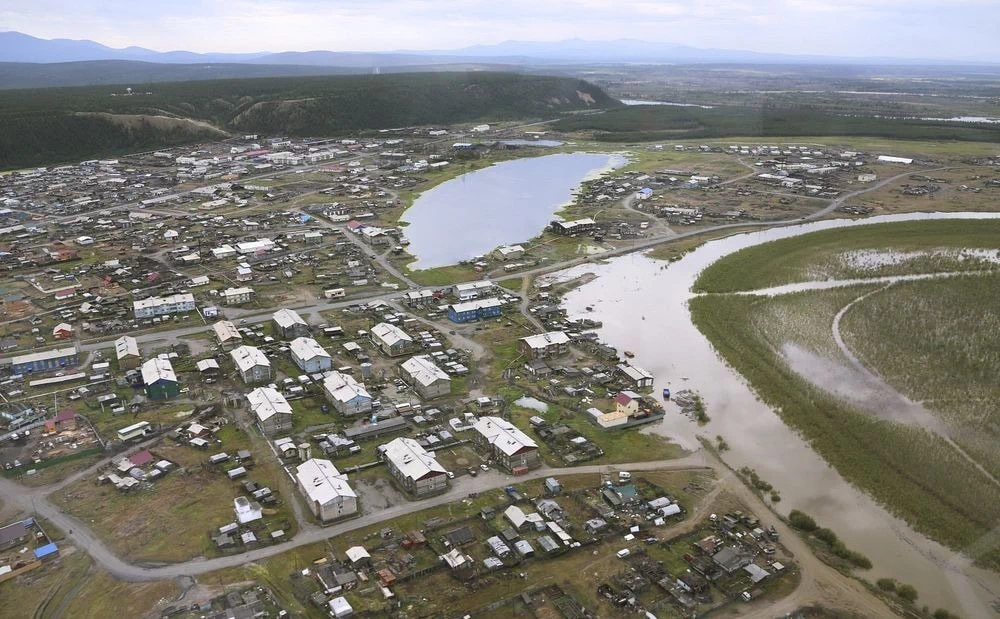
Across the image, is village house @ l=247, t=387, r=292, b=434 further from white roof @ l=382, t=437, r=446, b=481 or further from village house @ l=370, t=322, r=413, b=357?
village house @ l=370, t=322, r=413, b=357

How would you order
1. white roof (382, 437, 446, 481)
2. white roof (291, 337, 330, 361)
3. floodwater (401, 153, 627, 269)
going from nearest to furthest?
white roof (382, 437, 446, 481)
white roof (291, 337, 330, 361)
floodwater (401, 153, 627, 269)

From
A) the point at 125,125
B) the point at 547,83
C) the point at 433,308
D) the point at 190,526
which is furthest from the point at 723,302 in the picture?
the point at 547,83

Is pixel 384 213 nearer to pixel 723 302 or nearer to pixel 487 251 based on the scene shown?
pixel 487 251

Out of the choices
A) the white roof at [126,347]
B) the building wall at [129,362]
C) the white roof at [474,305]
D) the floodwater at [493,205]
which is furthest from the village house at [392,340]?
the floodwater at [493,205]

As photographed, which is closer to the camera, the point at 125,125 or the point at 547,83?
the point at 125,125

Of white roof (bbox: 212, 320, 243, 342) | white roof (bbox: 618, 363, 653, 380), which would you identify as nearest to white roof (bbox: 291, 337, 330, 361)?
white roof (bbox: 212, 320, 243, 342)

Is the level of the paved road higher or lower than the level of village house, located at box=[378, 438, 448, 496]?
lower
